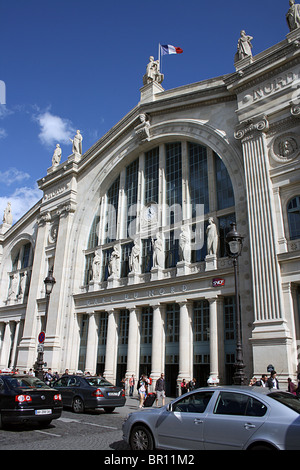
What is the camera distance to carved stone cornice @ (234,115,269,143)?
20308mm

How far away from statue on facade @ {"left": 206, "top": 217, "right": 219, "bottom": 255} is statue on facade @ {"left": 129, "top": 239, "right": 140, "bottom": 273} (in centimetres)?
590

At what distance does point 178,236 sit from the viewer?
81.0ft

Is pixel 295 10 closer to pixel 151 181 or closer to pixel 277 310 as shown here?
pixel 151 181

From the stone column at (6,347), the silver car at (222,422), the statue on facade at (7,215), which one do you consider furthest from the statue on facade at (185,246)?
the statue on facade at (7,215)

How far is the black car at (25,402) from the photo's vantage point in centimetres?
1014

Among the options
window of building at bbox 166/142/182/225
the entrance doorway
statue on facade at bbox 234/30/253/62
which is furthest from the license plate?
statue on facade at bbox 234/30/253/62

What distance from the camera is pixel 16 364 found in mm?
33219

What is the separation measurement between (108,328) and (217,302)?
915 cm

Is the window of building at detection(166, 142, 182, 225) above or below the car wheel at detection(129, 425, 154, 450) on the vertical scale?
above

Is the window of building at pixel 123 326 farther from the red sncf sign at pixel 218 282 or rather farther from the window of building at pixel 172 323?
the red sncf sign at pixel 218 282

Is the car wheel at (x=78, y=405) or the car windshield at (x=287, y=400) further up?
the car windshield at (x=287, y=400)

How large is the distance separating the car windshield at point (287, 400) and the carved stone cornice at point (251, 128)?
1623cm

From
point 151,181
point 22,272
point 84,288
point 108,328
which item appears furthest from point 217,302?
point 22,272

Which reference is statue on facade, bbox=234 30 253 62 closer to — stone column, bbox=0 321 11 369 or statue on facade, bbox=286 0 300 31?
statue on facade, bbox=286 0 300 31
